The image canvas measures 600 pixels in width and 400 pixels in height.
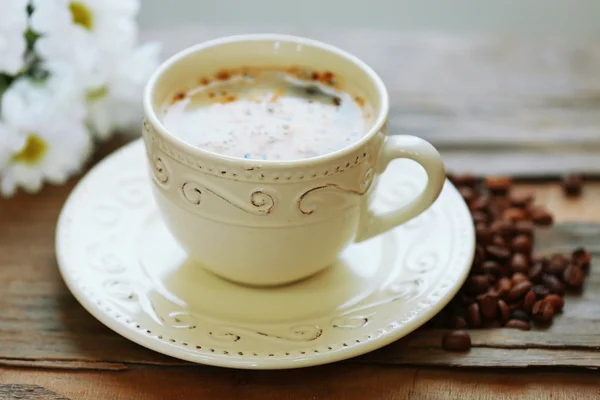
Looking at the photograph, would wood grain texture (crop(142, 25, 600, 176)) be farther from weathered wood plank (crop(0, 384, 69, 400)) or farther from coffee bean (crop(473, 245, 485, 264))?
weathered wood plank (crop(0, 384, 69, 400))

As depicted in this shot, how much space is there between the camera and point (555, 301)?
1083 mm

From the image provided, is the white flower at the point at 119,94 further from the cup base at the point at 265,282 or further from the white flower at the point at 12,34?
the cup base at the point at 265,282

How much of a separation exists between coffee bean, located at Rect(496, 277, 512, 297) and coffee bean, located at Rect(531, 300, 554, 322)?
43mm

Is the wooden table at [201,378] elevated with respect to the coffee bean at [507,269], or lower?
lower

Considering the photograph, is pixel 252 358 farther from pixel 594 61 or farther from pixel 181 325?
pixel 594 61

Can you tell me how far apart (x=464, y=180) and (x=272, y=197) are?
1.67 feet

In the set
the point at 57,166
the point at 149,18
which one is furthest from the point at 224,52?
the point at 149,18

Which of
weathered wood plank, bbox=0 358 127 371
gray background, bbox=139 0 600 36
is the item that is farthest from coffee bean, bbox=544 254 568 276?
gray background, bbox=139 0 600 36

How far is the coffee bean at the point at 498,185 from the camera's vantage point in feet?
4.37

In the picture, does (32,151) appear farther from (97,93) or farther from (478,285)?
(478,285)

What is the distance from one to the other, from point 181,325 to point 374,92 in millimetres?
397

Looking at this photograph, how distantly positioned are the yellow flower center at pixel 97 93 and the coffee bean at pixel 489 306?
74 cm

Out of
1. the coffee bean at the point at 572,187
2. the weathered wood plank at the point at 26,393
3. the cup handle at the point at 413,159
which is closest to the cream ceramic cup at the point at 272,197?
the cup handle at the point at 413,159

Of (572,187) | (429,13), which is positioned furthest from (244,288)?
(429,13)
